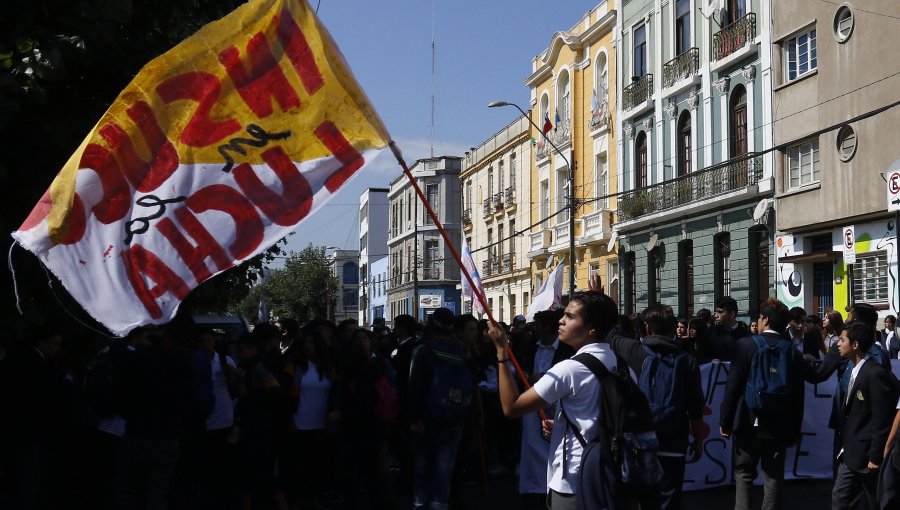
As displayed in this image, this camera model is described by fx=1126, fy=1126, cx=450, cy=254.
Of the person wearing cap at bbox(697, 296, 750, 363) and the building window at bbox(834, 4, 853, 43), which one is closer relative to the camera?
the person wearing cap at bbox(697, 296, 750, 363)

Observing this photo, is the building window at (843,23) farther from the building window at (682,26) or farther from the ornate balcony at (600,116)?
the ornate balcony at (600,116)

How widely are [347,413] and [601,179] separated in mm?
30032

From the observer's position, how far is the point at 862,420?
8.19 metres

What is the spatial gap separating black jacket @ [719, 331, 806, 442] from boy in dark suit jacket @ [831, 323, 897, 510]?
0.45 metres

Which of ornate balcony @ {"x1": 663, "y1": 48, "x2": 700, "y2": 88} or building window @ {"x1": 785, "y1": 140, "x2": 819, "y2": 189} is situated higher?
ornate balcony @ {"x1": 663, "y1": 48, "x2": 700, "y2": 88}

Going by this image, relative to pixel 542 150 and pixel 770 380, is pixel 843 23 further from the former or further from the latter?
pixel 542 150

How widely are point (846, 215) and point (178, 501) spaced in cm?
1746

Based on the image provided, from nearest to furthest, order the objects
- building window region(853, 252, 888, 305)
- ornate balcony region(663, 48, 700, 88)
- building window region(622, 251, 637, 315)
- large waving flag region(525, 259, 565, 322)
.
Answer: large waving flag region(525, 259, 565, 322)
building window region(853, 252, 888, 305)
ornate balcony region(663, 48, 700, 88)
building window region(622, 251, 637, 315)

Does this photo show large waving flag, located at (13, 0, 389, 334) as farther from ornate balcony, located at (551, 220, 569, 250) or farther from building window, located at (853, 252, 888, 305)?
ornate balcony, located at (551, 220, 569, 250)

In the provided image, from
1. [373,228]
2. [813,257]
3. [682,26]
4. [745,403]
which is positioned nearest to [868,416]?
[745,403]

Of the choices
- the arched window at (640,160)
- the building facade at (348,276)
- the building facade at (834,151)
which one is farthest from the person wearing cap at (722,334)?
the building facade at (348,276)

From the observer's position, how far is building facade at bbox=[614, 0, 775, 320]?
28047 millimetres

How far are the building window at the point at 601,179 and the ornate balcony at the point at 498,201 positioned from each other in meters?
13.3

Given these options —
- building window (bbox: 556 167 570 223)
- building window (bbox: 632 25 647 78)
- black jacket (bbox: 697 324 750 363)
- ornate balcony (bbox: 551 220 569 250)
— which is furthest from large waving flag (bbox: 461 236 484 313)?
building window (bbox: 556 167 570 223)
